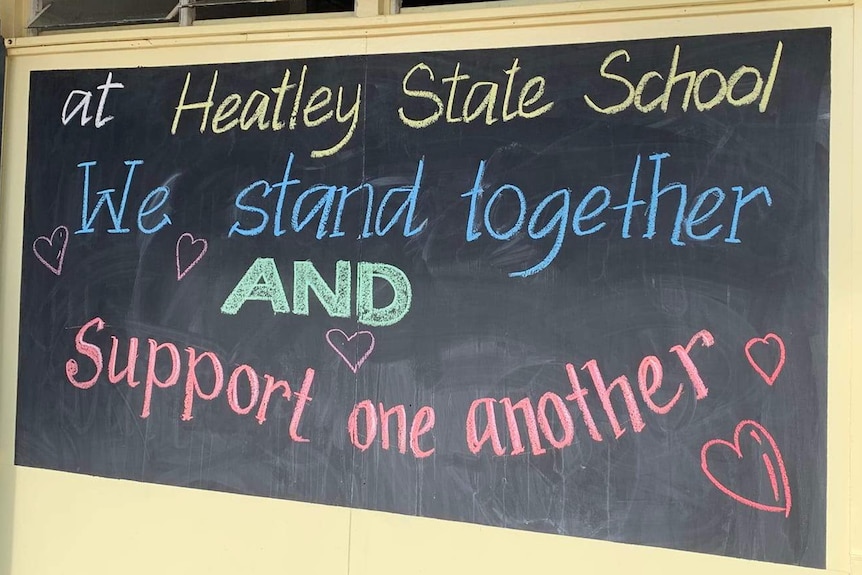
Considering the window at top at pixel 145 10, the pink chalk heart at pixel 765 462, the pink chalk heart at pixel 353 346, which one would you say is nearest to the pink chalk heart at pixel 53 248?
the window at top at pixel 145 10

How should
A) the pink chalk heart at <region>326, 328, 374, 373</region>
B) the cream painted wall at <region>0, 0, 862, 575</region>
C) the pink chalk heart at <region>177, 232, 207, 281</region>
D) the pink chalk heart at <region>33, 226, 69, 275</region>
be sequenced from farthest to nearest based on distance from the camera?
the pink chalk heart at <region>33, 226, 69, 275</region> < the pink chalk heart at <region>177, 232, 207, 281</region> < the pink chalk heart at <region>326, 328, 374, 373</region> < the cream painted wall at <region>0, 0, 862, 575</region>

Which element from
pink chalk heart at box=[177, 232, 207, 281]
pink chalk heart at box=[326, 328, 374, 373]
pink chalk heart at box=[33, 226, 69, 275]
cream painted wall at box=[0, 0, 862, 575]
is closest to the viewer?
cream painted wall at box=[0, 0, 862, 575]

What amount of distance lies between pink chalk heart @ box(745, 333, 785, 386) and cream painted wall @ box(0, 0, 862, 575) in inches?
5.0

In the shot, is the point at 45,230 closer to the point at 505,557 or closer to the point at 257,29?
the point at 257,29

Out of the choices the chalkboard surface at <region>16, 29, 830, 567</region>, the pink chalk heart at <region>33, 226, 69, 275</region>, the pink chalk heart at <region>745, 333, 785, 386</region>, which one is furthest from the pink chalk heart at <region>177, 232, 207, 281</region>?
the pink chalk heart at <region>745, 333, 785, 386</region>

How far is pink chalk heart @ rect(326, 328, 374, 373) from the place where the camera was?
8.56 ft

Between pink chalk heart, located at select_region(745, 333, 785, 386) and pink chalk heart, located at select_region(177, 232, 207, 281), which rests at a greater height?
pink chalk heart, located at select_region(177, 232, 207, 281)

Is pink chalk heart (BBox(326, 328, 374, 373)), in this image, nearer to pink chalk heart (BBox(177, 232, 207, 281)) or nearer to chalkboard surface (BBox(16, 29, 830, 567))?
chalkboard surface (BBox(16, 29, 830, 567))

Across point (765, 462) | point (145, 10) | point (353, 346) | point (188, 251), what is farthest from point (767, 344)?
point (145, 10)

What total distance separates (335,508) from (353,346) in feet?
1.76

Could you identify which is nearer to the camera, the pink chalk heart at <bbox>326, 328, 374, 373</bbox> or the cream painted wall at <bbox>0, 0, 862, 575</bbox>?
the cream painted wall at <bbox>0, 0, 862, 575</bbox>

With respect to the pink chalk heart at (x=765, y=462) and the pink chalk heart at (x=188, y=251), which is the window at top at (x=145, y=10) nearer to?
the pink chalk heart at (x=188, y=251)

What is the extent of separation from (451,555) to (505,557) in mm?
173

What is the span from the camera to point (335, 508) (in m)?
2.65
